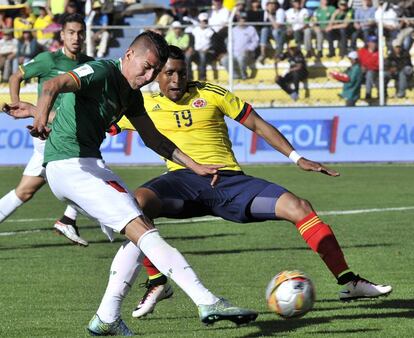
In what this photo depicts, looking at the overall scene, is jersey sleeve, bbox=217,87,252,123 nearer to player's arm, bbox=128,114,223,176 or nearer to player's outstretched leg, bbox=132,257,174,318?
player's arm, bbox=128,114,223,176

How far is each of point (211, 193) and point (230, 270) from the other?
2185mm

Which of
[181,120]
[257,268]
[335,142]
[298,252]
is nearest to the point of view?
[181,120]

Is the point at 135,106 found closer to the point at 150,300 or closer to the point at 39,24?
the point at 150,300

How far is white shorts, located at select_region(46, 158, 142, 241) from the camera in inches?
289

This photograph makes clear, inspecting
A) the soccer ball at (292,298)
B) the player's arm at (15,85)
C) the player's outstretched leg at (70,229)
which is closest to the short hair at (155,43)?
the soccer ball at (292,298)

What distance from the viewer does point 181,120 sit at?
9578 millimetres

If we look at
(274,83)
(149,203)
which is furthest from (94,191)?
(274,83)

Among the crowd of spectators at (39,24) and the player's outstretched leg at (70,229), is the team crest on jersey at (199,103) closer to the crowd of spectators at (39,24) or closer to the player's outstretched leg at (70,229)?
the player's outstretched leg at (70,229)

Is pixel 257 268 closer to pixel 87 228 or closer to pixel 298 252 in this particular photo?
pixel 298 252

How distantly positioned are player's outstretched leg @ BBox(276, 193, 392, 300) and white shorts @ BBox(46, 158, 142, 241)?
4.96 ft

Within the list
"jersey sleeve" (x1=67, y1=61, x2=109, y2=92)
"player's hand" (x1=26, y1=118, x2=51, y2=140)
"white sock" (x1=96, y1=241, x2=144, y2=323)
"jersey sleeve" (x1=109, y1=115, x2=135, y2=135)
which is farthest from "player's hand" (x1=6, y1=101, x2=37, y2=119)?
"jersey sleeve" (x1=109, y1=115, x2=135, y2=135)

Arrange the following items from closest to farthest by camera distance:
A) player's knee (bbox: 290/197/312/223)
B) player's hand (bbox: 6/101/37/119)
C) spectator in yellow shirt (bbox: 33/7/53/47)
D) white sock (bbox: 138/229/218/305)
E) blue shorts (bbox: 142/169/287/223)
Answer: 1. white sock (bbox: 138/229/218/305)
2. player's hand (bbox: 6/101/37/119)
3. player's knee (bbox: 290/197/312/223)
4. blue shorts (bbox: 142/169/287/223)
5. spectator in yellow shirt (bbox: 33/7/53/47)

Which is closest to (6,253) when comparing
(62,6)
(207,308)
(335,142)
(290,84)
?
(207,308)

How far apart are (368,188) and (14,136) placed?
920cm
